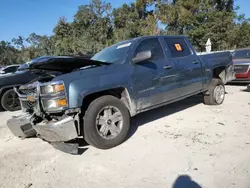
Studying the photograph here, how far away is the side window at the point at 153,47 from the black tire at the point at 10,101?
5.03 m

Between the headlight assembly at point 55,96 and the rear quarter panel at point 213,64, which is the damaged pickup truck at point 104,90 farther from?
the rear quarter panel at point 213,64

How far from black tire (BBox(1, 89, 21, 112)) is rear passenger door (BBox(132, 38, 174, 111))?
5.06m

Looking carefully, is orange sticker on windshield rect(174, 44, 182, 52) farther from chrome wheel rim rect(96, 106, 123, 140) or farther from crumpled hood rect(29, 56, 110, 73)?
chrome wheel rim rect(96, 106, 123, 140)

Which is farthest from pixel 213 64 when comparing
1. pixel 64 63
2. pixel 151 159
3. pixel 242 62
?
pixel 242 62

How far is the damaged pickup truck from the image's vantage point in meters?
3.45

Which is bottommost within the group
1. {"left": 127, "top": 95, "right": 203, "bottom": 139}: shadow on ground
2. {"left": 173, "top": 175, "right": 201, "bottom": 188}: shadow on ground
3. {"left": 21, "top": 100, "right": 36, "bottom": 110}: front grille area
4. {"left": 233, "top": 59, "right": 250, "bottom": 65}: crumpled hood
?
{"left": 173, "top": 175, "right": 201, "bottom": 188}: shadow on ground

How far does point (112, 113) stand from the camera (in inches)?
154

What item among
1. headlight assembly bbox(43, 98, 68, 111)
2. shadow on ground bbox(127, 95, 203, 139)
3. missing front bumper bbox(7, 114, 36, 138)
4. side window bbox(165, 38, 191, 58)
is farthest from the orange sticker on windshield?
missing front bumper bbox(7, 114, 36, 138)

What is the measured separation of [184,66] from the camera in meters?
5.04

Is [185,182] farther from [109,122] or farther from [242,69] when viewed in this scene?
[242,69]

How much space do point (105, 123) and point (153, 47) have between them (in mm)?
1995

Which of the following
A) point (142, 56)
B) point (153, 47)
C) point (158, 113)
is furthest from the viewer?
point (158, 113)

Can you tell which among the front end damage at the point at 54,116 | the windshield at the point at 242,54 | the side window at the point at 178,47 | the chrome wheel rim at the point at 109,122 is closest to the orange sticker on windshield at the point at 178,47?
the side window at the point at 178,47

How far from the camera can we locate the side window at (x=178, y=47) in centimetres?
503
